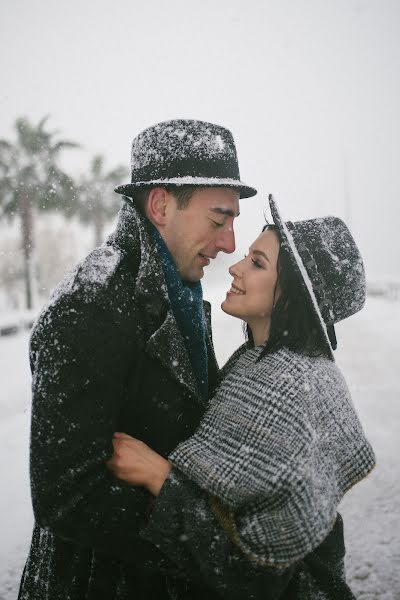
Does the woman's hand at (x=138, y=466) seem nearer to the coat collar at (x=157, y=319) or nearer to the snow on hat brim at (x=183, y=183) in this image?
the coat collar at (x=157, y=319)

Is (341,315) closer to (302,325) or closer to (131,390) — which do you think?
(302,325)

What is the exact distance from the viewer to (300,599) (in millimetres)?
1566

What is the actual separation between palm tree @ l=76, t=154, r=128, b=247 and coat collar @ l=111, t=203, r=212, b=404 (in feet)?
69.4

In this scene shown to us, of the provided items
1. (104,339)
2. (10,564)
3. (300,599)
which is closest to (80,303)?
(104,339)

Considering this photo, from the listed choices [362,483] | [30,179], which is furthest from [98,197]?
[362,483]

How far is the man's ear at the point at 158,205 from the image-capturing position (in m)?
1.89

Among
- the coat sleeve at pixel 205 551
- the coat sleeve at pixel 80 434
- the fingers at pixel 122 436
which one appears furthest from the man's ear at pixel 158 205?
the coat sleeve at pixel 205 551

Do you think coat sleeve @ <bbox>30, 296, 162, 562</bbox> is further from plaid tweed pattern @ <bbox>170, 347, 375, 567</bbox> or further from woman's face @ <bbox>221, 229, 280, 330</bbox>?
woman's face @ <bbox>221, 229, 280, 330</bbox>

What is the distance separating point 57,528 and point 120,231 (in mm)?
1116

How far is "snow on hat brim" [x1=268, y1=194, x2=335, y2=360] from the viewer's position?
1.67m

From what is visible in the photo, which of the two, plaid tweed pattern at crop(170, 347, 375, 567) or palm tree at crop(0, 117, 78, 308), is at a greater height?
palm tree at crop(0, 117, 78, 308)

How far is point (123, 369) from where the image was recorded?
4.45 feet

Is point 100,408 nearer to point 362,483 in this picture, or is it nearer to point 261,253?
point 261,253

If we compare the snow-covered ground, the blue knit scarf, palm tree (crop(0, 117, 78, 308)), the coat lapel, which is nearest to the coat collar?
the coat lapel
